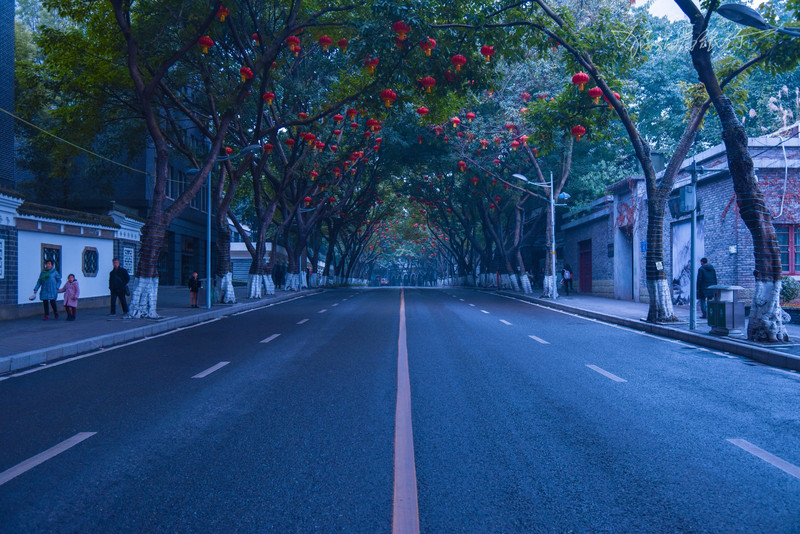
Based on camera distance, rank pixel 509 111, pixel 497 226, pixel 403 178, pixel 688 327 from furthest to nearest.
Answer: pixel 403 178
pixel 497 226
pixel 509 111
pixel 688 327

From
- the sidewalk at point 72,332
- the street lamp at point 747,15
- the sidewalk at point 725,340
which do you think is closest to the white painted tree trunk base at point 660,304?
the sidewalk at point 725,340

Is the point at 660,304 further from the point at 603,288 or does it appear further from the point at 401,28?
the point at 603,288

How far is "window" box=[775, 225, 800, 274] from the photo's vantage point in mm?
19922

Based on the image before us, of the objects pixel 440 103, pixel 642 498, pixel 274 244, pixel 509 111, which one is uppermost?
pixel 509 111

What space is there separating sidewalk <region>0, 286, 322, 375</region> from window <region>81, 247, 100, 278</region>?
5.32 feet

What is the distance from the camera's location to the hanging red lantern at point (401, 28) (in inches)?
480

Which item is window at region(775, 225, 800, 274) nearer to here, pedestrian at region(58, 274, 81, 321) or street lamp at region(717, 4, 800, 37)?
street lamp at region(717, 4, 800, 37)

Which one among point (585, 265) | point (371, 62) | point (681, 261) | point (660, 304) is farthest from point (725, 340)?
point (585, 265)

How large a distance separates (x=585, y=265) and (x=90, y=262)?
2820 centimetres

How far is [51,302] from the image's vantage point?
1878 cm

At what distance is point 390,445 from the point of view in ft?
17.7

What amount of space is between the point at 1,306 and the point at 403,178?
3018cm

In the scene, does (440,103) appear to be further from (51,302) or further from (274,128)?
(51,302)

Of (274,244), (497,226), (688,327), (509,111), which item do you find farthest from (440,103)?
(497,226)
